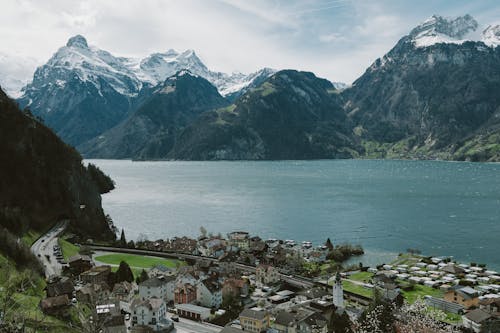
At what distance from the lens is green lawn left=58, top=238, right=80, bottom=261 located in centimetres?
8666

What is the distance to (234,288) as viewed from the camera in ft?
235

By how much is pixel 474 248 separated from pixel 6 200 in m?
116

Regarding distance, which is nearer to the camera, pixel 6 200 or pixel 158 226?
pixel 6 200

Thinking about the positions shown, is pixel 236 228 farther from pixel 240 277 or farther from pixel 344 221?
pixel 240 277

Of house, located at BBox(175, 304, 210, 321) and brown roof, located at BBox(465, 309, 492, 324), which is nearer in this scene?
brown roof, located at BBox(465, 309, 492, 324)

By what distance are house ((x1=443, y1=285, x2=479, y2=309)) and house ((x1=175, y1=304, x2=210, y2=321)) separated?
129 feet

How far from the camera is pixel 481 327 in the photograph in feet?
184

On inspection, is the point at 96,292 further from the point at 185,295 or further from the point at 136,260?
the point at 136,260

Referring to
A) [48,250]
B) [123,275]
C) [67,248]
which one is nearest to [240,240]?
[67,248]

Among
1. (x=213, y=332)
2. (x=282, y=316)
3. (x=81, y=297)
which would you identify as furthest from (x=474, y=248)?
(x=81, y=297)

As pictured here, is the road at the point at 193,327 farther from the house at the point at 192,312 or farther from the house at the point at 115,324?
the house at the point at 115,324

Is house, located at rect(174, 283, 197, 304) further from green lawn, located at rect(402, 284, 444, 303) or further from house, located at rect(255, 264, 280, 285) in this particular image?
green lawn, located at rect(402, 284, 444, 303)

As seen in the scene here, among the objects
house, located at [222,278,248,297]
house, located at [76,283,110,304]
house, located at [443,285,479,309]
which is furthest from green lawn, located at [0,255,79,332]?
house, located at [443,285,479,309]

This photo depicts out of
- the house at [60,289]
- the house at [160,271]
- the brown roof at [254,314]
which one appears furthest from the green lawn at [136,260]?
the brown roof at [254,314]
